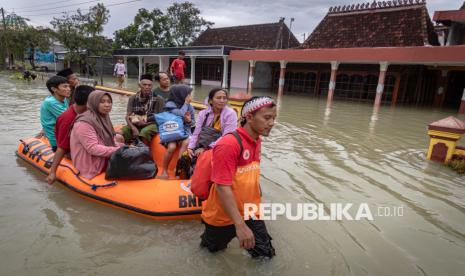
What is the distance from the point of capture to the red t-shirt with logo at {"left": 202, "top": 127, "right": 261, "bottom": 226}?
204 cm

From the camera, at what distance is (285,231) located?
133 inches

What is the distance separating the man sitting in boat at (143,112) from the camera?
4805 mm

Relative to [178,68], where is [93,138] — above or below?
below

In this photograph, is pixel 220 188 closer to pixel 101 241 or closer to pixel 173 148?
pixel 101 241

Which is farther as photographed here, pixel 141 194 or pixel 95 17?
pixel 95 17

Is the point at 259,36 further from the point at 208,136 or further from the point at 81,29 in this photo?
the point at 208,136

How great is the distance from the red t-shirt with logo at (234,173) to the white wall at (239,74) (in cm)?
2136

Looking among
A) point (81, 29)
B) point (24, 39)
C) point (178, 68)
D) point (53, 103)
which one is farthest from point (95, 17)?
point (53, 103)

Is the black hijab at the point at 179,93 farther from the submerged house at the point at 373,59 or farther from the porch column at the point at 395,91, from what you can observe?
the porch column at the point at 395,91

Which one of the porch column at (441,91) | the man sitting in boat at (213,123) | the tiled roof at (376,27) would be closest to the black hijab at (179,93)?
the man sitting in boat at (213,123)

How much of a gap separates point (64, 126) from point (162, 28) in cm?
3428

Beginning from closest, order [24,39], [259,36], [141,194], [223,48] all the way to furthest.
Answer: [141,194] < [223,48] < [259,36] < [24,39]

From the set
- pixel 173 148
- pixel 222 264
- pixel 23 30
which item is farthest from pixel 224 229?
pixel 23 30

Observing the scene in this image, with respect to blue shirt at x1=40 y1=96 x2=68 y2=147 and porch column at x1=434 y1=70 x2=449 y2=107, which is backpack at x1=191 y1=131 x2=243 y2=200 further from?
porch column at x1=434 y1=70 x2=449 y2=107
